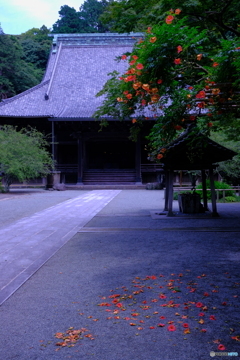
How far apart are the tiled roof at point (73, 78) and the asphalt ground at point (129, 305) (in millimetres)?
20844

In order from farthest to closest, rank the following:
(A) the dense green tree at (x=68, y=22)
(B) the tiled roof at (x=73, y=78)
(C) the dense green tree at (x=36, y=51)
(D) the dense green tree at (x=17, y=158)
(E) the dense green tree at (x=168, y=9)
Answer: (A) the dense green tree at (x=68, y=22)
(C) the dense green tree at (x=36, y=51)
(B) the tiled roof at (x=73, y=78)
(D) the dense green tree at (x=17, y=158)
(E) the dense green tree at (x=168, y=9)

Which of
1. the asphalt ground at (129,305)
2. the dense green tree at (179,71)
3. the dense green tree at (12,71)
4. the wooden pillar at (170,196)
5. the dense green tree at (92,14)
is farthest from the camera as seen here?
the dense green tree at (92,14)

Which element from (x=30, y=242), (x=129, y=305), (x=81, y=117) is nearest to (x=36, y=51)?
(x=81, y=117)

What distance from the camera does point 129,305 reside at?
3336mm

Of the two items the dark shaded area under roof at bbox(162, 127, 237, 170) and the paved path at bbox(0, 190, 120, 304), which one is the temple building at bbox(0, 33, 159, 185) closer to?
the dark shaded area under roof at bbox(162, 127, 237, 170)

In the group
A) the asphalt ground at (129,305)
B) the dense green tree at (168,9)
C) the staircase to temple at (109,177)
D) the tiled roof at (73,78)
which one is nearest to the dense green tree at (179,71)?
the dense green tree at (168,9)

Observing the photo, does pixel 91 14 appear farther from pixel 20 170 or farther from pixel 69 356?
pixel 69 356

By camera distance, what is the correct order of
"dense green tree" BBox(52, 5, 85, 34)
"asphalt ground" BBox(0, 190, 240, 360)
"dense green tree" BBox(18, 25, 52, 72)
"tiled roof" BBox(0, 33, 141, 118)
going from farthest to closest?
"dense green tree" BBox(52, 5, 85, 34), "dense green tree" BBox(18, 25, 52, 72), "tiled roof" BBox(0, 33, 141, 118), "asphalt ground" BBox(0, 190, 240, 360)

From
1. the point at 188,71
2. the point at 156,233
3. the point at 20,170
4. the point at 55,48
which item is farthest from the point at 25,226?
the point at 55,48

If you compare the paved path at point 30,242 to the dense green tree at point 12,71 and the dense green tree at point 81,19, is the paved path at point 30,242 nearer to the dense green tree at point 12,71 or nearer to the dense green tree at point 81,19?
the dense green tree at point 12,71

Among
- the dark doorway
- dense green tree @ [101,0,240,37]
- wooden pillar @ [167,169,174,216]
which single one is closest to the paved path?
wooden pillar @ [167,169,174,216]

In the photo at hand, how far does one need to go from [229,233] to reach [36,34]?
55.0 m

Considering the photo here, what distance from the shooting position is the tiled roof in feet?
89.9

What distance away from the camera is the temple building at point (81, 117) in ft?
86.7
